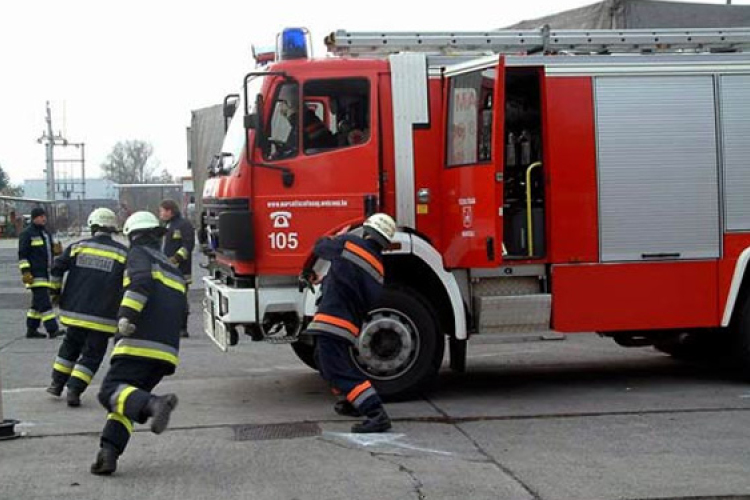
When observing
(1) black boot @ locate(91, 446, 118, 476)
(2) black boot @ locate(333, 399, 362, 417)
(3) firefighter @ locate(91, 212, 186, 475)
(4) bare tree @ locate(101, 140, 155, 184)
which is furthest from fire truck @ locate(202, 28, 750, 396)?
(4) bare tree @ locate(101, 140, 155, 184)

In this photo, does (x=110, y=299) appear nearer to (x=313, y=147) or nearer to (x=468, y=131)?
(x=313, y=147)

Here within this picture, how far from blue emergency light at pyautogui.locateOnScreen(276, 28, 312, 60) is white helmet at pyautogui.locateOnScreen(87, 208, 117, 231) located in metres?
2.08

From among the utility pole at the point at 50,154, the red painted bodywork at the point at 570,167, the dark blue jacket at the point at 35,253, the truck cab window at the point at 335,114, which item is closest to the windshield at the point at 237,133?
the truck cab window at the point at 335,114

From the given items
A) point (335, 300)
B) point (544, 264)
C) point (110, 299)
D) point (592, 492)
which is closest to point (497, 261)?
point (544, 264)

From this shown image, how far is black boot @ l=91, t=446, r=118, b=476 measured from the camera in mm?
6176

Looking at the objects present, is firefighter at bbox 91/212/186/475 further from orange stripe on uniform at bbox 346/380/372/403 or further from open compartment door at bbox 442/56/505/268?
open compartment door at bbox 442/56/505/268

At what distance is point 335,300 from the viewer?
288 inches

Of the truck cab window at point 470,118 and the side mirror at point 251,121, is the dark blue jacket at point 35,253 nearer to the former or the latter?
the side mirror at point 251,121

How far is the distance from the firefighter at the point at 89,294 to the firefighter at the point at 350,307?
2075 mm

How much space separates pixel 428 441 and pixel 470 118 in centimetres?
284

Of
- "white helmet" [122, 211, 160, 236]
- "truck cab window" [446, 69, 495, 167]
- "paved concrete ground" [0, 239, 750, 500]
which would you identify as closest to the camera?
"paved concrete ground" [0, 239, 750, 500]

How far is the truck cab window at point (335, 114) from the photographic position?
842 cm

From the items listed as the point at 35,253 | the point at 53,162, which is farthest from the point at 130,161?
the point at 35,253

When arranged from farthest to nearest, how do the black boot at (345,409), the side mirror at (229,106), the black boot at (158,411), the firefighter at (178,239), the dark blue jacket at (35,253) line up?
1. the dark blue jacket at (35,253)
2. the firefighter at (178,239)
3. the side mirror at (229,106)
4. the black boot at (345,409)
5. the black boot at (158,411)
